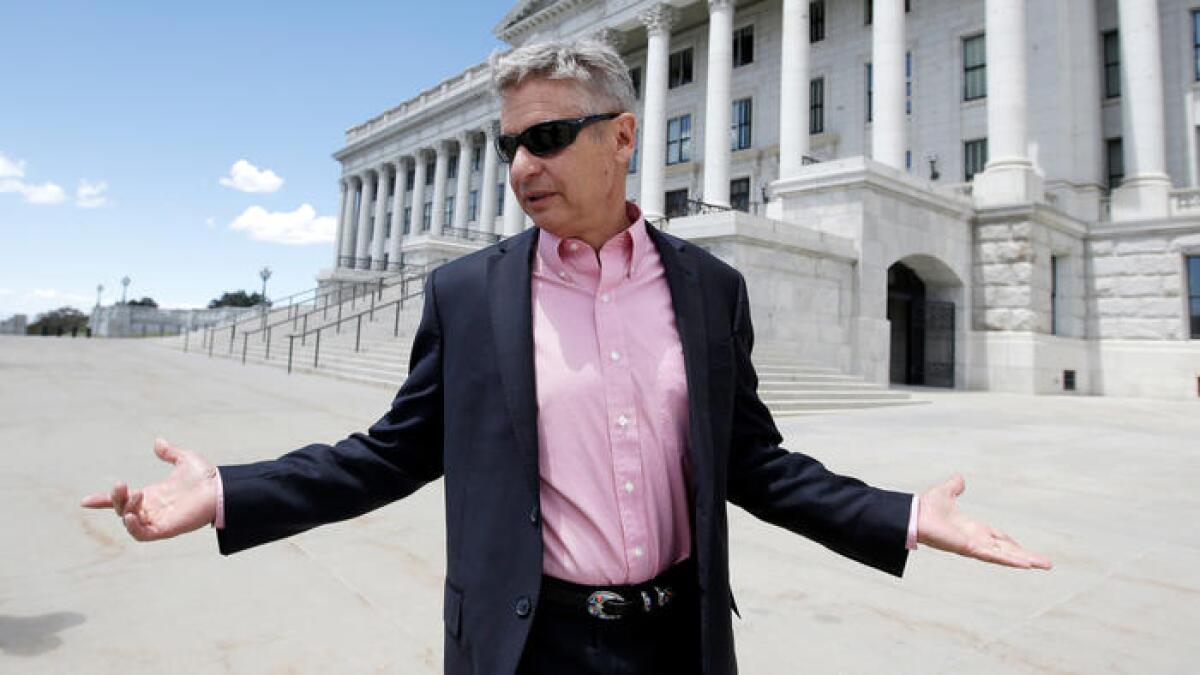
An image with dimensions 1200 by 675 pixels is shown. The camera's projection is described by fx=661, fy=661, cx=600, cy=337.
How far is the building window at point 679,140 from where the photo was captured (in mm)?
32219

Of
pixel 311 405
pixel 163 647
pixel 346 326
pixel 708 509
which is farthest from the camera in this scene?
pixel 346 326

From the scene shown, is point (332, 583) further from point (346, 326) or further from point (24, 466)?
point (346, 326)

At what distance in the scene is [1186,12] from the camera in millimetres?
20594

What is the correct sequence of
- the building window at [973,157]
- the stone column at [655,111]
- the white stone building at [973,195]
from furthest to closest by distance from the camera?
the stone column at [655,111] < the building window at [973,157] < the white stone building at [973,195]

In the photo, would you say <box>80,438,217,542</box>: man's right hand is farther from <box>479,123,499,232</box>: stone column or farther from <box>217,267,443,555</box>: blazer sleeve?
<box>479,123,499,232</box>: stone column

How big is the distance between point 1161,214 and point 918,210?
8101 mm

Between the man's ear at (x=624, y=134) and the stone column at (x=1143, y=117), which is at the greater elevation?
the stone column at (x=1143, y=117)

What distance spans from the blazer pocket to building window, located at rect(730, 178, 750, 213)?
29548 mm

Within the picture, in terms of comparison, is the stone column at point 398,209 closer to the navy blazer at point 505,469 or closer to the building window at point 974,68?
the building window at point 974,68

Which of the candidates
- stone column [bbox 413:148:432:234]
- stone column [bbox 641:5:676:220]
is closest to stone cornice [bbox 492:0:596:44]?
stone column [bbox 641:5:676:220]

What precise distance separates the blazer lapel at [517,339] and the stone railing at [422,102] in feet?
125

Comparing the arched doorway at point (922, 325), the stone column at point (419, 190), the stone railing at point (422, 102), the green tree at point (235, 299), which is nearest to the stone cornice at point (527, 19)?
the stone railing at point (422, 102)

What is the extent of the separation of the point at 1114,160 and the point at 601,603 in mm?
27204

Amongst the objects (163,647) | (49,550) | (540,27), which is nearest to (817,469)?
(163,647)
